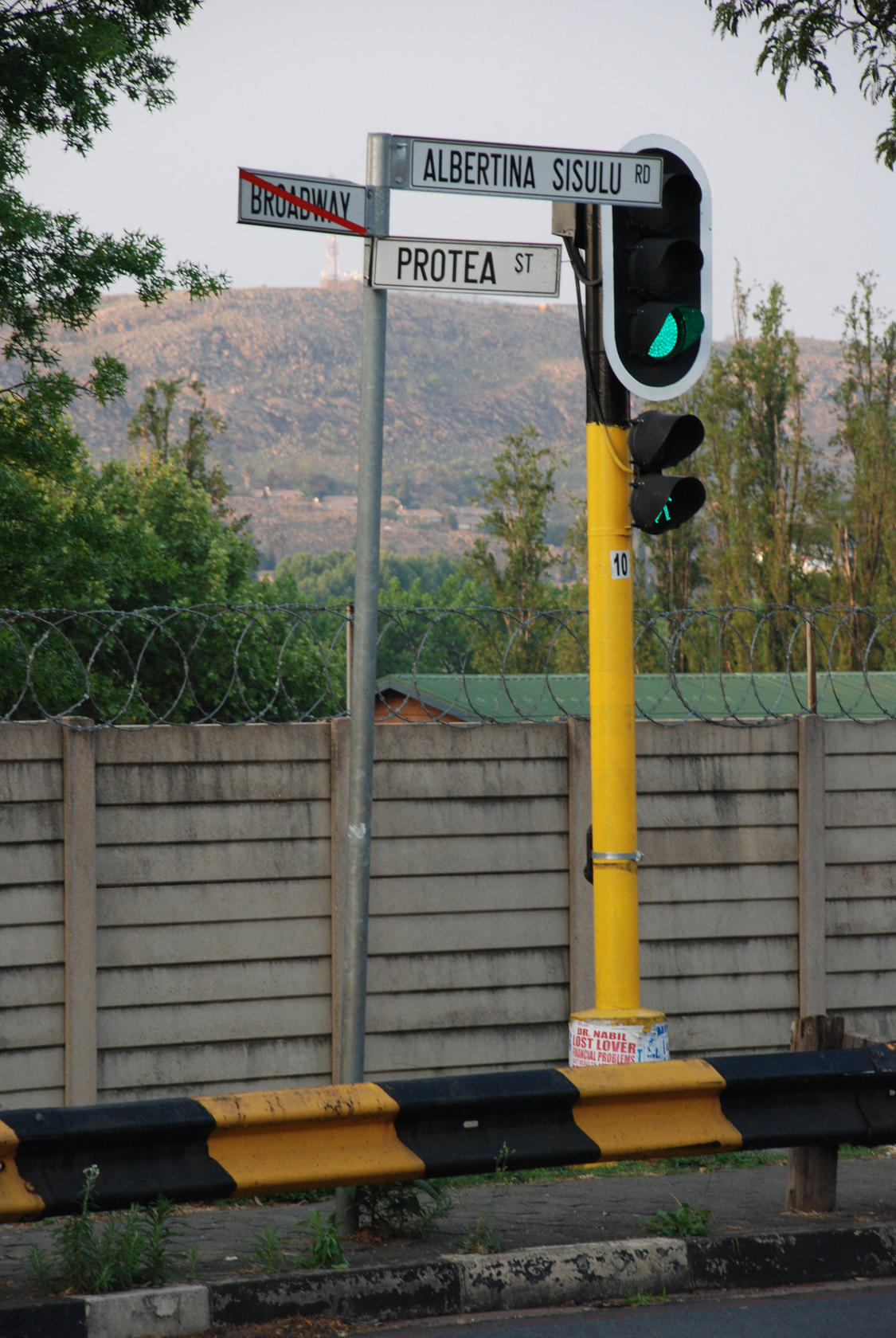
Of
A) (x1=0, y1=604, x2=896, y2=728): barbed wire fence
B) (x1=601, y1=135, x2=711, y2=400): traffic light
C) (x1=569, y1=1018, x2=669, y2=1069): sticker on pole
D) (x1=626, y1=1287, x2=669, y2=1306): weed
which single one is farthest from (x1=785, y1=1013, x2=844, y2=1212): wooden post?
(x1=601, y1=135, x2=711, y2=400): traffic light

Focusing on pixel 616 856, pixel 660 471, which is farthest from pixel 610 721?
pixel 660 471

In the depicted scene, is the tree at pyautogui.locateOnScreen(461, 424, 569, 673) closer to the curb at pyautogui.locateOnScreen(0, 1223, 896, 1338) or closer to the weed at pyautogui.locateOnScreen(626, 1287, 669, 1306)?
the curb at pyautogui.locateOnScreen(0, 1223, 896, 1338)

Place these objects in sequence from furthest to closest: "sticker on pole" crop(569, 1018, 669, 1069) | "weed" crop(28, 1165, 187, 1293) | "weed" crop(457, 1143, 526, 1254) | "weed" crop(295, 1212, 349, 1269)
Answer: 1. "sticker on pole" crop(569, 1018, 669, 1069)
2. "weed" crop(457, 1143, 526, 1254)
3. "weed" crop(295, 1212, 349, 1269)
4. "weed" crop(28, 1165, 187, 1293)

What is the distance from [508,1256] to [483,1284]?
0.12 metres

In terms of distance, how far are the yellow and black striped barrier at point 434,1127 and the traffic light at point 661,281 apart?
2.45 m

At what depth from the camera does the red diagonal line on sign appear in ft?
14.7

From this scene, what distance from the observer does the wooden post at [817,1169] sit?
4945 mm

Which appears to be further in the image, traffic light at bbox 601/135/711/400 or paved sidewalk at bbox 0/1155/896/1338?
traffic light at bbox 601/135/711/400

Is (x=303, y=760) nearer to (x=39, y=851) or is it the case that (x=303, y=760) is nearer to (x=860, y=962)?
(x=39, y=851)

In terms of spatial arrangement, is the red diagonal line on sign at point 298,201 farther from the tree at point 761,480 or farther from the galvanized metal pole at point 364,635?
the tree at point 761,480

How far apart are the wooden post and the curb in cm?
29

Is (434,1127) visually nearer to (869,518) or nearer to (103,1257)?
(103,1257)

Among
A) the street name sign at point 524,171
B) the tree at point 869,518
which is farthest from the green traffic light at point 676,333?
the tree at point 869,518

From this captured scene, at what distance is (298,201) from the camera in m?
4.53
